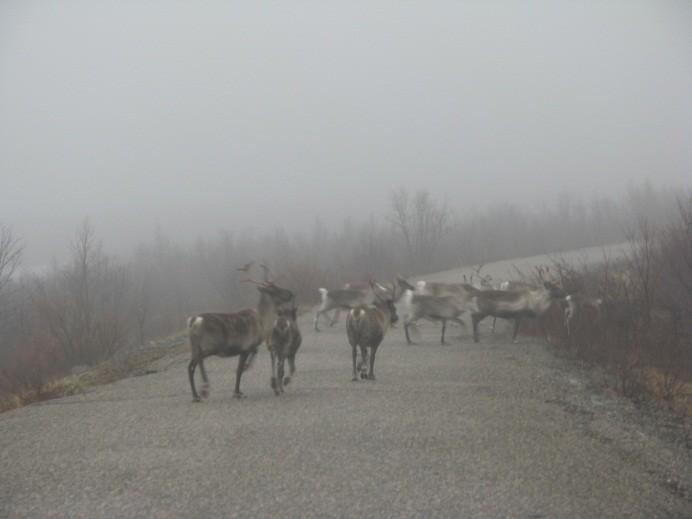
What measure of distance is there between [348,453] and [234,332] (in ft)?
10.3

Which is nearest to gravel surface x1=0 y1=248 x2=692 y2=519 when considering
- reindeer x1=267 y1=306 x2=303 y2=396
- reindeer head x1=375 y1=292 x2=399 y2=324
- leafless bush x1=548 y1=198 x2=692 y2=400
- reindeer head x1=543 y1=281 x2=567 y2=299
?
reindeer x1=267 y1=306 x2=303 y2=396

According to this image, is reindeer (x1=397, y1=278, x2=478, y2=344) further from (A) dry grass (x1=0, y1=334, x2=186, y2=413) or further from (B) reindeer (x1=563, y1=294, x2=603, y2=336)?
(A) dry grass (x1=0, y1=334, x2=186, y2=413)

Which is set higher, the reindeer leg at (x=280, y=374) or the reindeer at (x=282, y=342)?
the reindeer at (x=282, y=342)

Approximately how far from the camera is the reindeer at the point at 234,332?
30.2 ft

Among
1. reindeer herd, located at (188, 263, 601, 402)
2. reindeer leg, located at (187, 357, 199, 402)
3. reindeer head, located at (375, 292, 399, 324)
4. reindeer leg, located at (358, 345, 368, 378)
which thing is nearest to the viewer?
reindeer leg, located at (187, 357, 199, 402)

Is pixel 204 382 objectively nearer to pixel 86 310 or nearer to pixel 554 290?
pixel 554 290

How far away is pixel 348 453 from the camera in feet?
22.9

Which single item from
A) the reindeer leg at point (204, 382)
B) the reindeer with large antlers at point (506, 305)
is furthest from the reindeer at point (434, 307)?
the reindeer leg at point (204, 382)

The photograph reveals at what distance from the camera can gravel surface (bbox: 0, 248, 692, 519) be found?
5.80 meters

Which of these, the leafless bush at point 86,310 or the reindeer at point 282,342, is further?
the leafless bush at point 86,310

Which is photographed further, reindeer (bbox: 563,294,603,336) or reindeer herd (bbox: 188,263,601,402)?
reindeer (bbox: 563,294,603,336)

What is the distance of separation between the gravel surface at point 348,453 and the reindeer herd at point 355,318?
0.53m

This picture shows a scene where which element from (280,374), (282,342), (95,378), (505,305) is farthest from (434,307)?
(95,378)

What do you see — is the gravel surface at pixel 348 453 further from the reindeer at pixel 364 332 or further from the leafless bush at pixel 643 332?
the leafless bush at pixel 643 332
